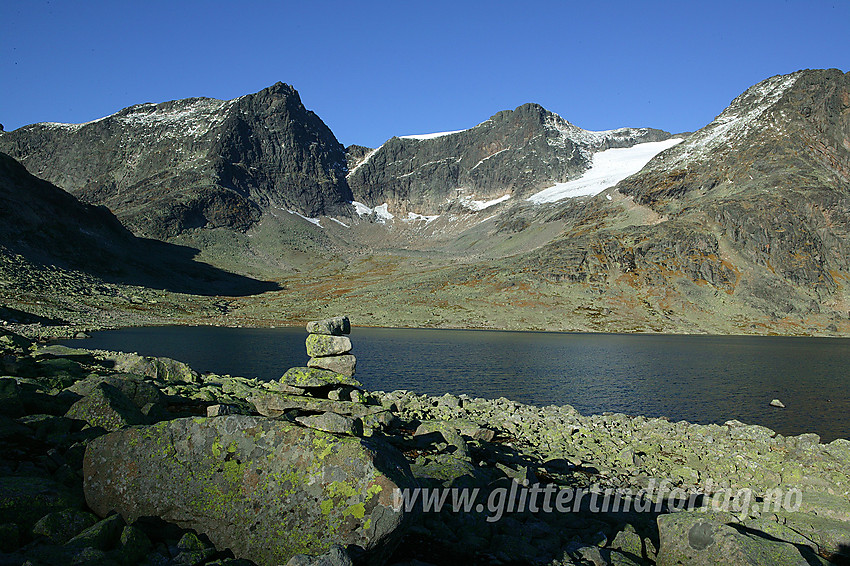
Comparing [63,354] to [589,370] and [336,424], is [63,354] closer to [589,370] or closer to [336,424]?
[336,424]

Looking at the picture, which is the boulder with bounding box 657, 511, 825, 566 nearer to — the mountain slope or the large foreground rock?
the large foreground rock

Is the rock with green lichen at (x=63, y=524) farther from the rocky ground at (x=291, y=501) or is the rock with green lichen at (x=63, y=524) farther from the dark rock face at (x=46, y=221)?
the dark rock face at (x=46, y=221)

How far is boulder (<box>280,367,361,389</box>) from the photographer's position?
69.1 ft

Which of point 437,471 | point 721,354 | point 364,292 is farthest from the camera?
point 364,292

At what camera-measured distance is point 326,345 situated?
24516 millimetres

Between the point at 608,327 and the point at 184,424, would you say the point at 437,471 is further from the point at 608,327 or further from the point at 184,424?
the point at 608,327

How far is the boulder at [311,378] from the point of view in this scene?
829 inches

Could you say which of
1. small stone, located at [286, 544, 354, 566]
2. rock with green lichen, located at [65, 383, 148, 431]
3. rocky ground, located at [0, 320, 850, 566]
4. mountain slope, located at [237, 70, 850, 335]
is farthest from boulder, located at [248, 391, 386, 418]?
mountain slope, located at [237, 70, 850, 335]

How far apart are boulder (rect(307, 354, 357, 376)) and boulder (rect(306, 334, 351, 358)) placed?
293 mm

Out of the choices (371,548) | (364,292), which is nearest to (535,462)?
(371,548)

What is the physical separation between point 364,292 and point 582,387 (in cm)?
12983

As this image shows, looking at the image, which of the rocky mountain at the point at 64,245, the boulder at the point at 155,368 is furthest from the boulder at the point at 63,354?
the rocky mountain at the point at 64,245

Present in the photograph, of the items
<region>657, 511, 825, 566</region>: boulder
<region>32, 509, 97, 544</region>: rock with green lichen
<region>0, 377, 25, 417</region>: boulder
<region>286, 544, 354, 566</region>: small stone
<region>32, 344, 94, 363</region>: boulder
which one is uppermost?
<region>0, 377, 25, 417</region>: boulder

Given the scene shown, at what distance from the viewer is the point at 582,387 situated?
5191 cm
